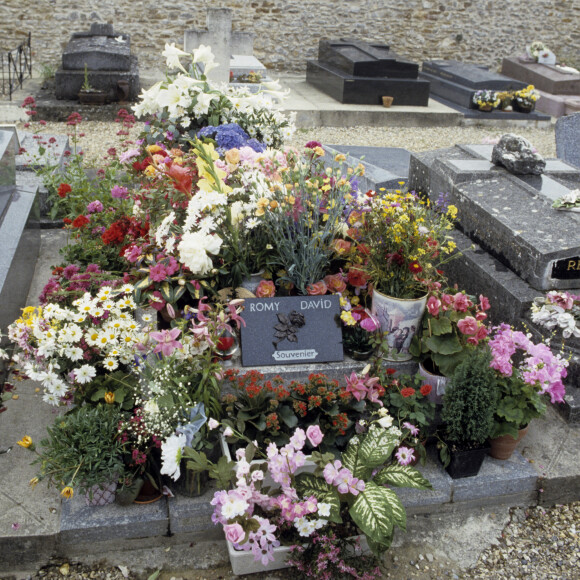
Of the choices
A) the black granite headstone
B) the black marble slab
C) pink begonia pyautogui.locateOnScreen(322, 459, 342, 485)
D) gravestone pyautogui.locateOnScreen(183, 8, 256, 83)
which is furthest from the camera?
the black marble slab

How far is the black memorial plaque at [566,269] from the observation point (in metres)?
3.76

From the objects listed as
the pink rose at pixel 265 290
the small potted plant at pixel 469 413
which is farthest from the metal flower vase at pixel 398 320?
the pink rose at pixel 265 290

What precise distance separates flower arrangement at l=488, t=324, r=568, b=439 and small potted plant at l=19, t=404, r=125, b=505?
1.69m

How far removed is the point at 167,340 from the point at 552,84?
36.9ft

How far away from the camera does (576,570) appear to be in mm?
2836

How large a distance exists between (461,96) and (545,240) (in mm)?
7974

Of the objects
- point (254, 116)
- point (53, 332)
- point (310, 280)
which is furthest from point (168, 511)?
point (254, 116)

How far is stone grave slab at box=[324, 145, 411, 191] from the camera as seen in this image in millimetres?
5488

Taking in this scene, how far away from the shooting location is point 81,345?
9.71 feet

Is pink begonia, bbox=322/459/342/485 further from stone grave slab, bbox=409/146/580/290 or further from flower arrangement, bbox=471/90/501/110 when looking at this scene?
flower arrangement, bbox=471/90/501/110

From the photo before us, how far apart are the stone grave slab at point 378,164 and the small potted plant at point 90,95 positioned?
153 inches

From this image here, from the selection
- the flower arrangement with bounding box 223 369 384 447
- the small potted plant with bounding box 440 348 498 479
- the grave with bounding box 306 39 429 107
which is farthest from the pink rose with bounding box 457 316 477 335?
the grave with bounding box 306 39 429 107

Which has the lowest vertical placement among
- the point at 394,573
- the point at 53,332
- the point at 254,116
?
the point at 394,573

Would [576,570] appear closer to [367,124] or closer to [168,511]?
[168,511]
